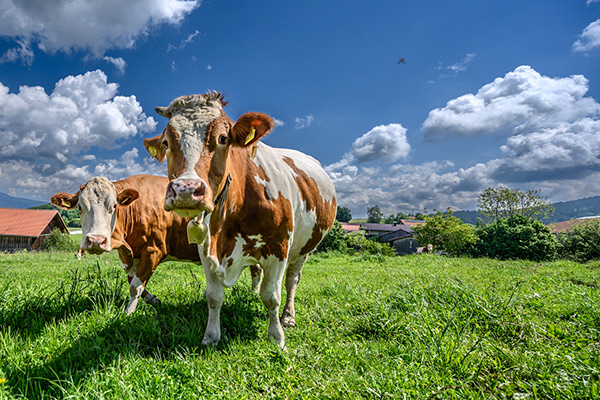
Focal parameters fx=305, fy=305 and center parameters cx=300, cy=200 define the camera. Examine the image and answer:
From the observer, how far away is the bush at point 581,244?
67.7ft

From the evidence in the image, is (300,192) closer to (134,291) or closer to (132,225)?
(132,225)

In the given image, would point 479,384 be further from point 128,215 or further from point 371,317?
point 128,215

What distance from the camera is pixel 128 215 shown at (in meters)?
4.59

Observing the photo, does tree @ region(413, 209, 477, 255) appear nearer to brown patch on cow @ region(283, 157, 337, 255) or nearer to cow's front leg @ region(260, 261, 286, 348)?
brown patch on cow @ region(283, 157, 337, 255)

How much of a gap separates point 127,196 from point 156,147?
1.73 metres

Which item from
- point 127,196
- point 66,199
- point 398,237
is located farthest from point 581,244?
point 398,237

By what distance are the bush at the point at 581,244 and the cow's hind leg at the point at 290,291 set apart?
943 inches

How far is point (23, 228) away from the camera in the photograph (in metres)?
38.4

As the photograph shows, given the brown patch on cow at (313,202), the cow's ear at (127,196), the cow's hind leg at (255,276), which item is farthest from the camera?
the cow's hind leg at (255,276)

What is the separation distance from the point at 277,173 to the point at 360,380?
2.26 m

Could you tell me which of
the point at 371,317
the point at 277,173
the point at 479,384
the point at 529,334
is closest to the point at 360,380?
the point at 479,384

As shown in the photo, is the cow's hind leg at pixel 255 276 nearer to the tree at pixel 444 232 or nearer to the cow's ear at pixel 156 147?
the cow's ear at pixel 156 147

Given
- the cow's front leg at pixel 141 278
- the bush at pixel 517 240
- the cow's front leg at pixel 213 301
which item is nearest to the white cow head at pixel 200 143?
the cow's front leg at pixel 213 301

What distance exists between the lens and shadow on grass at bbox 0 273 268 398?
2.49 metres
